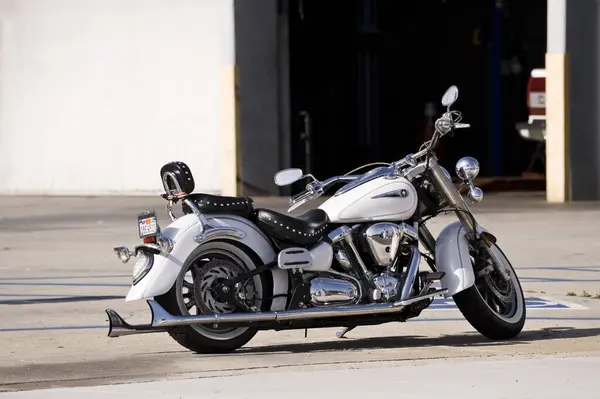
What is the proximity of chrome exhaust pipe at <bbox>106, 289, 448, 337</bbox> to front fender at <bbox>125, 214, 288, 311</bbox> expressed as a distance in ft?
0.35

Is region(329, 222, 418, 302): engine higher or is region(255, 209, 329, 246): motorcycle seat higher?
region(255, 209, 329, 246): motorcycle seat

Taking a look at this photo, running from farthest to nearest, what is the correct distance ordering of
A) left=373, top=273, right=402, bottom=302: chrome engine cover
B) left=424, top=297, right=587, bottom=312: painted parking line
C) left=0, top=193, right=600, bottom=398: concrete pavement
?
left=424, top=297, right=587, bottom=312: painted parking line < left=373, top=273, right=402, bottom=302: chrome engine cover < left=0, top=193, right=600, bottom=398: concrete pavement

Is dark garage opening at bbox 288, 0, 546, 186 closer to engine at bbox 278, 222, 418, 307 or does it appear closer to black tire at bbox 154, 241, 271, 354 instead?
engine at bbox 278, 222, 418, 307

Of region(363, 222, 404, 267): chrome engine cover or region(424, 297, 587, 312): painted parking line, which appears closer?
region(363, 222, 404, 267): chrome engine cover

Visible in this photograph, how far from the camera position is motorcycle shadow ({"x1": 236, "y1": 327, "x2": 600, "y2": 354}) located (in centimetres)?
935

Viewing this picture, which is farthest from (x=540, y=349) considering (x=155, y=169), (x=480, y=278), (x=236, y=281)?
(x=155, y=169)

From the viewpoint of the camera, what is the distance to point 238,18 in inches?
925

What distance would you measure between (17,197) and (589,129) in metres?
9.05

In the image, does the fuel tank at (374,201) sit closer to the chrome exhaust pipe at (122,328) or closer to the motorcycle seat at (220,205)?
the motorcycle seat at (220,205)

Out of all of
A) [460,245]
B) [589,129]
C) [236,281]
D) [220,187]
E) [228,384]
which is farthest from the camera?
[220,187]

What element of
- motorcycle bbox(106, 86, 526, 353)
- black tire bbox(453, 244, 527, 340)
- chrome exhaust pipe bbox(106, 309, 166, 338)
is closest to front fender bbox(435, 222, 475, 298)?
motorcycle bbox(106, 86, 526, 353)

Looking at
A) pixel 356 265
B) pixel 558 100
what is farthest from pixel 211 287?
pixel 558 100

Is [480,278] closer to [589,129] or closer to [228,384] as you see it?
[228,384]

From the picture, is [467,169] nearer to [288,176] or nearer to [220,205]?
[288,176]
